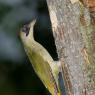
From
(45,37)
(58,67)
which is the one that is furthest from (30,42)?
(45,37)

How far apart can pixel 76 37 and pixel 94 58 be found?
152mm

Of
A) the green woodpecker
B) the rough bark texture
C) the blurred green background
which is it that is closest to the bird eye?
the green woodpecker

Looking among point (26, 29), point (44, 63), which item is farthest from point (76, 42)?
point (26, 29)

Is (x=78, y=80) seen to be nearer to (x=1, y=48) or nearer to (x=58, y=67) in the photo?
(x=58, y=67)

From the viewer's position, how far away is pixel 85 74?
9.19 ft

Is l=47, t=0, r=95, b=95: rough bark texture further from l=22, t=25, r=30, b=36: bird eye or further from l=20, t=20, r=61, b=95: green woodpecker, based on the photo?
l=22, t=25, r=30, b=36: bird eye

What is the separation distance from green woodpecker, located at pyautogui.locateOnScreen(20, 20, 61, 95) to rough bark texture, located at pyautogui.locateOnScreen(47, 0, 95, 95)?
16 centimetres

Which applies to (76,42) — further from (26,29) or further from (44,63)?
(26,29)

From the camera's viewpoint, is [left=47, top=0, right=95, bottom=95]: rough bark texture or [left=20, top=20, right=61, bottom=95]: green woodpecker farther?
[left=20, top=20, right=61, bottom=95]: green woodpecker

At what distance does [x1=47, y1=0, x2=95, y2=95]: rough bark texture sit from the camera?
2.78 metres

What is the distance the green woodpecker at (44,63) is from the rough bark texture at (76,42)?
157 millimetres

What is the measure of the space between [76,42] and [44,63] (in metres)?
0.43

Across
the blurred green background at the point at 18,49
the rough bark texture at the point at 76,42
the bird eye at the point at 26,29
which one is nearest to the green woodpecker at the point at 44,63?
the bird eye at the point at 26,29

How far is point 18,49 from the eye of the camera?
6.65m
